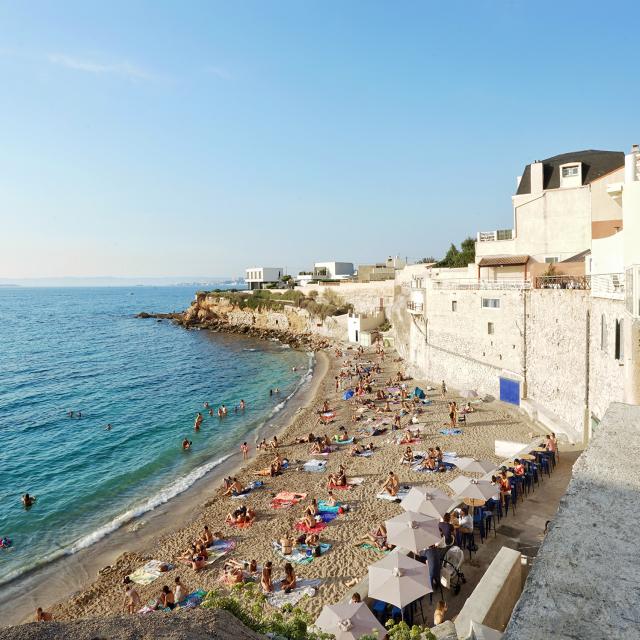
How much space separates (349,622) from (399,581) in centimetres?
146

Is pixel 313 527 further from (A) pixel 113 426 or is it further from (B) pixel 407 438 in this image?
(A) pixel 113 426

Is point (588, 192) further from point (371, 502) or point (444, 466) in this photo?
point (371, 502)

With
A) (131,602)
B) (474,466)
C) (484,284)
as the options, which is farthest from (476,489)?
(484,284)

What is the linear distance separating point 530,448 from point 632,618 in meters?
14.8

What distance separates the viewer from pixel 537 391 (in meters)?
21.3

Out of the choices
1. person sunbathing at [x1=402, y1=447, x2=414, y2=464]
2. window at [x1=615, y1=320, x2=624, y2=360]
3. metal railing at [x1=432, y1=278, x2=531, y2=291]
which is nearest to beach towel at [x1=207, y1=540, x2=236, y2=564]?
person sunbathing at [x1=402, y1=447, x2=414, y2=464]

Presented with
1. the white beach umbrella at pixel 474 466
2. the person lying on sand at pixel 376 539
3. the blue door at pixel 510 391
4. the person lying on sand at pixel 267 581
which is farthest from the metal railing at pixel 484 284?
the person lying on sand at pixel 267 581

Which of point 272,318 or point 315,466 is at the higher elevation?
point 272,318

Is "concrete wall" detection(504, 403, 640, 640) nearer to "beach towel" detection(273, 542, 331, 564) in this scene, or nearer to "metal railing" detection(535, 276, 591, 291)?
"beach towel" detection(273, 542, 331, 564)

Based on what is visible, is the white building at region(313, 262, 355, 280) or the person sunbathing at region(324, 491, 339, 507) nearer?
the person sunbathing at region(324, 491, 339, 507)

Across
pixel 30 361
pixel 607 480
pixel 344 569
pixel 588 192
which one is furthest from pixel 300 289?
pixel 607 480

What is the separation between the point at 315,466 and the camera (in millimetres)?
20719

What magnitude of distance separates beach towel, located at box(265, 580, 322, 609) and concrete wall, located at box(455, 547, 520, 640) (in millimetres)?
5109

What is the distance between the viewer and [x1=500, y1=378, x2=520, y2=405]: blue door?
2311 cm
